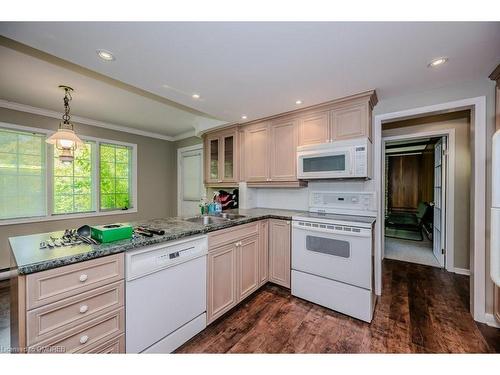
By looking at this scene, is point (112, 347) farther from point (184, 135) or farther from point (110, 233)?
point (184, 135)

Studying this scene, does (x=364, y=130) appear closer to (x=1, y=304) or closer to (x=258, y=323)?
(x=258, y=323)

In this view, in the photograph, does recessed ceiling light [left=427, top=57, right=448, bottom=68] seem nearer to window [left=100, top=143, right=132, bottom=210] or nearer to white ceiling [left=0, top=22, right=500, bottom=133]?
white ceiling [left=0, top=22, right=500, bottom=133]

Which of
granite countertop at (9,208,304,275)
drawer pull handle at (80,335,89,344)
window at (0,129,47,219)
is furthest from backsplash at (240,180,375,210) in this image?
window at (0,129,47,219)

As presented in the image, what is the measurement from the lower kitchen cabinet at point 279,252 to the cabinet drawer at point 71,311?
175 centimetres

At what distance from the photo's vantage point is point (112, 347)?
127 cm

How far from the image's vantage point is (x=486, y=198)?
6.35 ft

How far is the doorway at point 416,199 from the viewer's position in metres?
3.49

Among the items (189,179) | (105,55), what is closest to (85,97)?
(105,55)

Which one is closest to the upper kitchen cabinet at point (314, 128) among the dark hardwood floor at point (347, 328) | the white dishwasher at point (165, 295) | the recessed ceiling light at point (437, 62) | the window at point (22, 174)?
the recessed ceiling light at point (437, 62)

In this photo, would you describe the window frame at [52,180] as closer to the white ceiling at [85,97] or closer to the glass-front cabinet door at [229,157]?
the white ceiling at [85,97]

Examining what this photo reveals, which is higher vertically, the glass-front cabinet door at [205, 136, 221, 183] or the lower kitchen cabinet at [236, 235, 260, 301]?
the glass-front cabinet door at [205, 136, 221, 183]

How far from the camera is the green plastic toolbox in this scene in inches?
52.4

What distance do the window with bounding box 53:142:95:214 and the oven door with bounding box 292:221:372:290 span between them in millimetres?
3479
